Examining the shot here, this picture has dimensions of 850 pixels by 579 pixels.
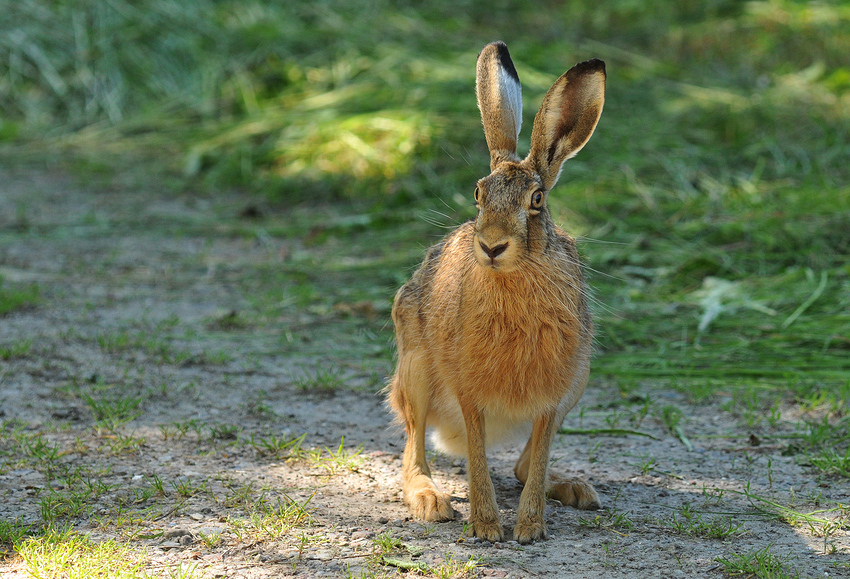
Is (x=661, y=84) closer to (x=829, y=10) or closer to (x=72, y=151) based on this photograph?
(x=829, y=10)

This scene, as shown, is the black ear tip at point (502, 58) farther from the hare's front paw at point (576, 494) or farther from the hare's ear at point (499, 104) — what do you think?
the hare's front paw at point (576, 494)

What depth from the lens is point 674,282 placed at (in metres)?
5.64

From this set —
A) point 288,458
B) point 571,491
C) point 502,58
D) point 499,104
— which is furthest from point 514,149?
point 288,458

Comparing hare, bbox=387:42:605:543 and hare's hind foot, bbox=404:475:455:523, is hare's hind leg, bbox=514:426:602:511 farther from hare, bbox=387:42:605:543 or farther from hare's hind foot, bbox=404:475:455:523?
A: hare's hind foot, bbox=404:475:455:523

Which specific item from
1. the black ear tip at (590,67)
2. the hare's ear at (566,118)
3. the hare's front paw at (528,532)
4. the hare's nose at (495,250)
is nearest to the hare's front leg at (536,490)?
the hare's front paw at (528,532)

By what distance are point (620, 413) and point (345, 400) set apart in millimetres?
1287

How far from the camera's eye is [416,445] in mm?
3404

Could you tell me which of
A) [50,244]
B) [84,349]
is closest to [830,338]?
[84,349]

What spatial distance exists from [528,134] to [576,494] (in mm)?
4809

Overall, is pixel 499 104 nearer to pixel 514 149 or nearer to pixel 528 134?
pixel 514 149

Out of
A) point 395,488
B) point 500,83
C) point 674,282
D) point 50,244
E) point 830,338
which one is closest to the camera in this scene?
point 500,83

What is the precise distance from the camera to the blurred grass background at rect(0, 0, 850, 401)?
16.9 ft

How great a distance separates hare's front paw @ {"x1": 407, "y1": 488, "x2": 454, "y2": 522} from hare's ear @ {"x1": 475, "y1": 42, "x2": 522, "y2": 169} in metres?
1.14

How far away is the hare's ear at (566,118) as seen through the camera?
9.66 feet
